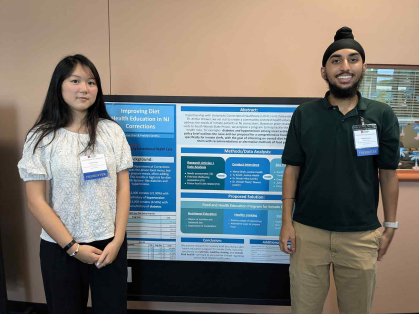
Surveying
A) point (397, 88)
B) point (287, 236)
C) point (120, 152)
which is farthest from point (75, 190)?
point (397, 88)

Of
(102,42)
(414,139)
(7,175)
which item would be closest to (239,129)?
(102,42)

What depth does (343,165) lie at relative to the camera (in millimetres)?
1262

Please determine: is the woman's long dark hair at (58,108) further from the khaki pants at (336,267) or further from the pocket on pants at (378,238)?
the pocket on pants at (378,238)

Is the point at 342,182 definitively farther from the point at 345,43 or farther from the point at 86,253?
the point at 86,253

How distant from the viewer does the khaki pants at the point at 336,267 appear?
130 cm

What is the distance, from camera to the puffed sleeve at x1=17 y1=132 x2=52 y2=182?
1175 millimetres

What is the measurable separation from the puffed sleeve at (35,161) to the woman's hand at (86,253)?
1.15ft

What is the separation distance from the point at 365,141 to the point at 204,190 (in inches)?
35.6

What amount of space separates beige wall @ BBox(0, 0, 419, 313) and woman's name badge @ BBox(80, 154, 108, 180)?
0.83 meters

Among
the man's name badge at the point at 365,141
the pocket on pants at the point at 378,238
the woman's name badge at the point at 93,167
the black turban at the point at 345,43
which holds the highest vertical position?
the black turban at the point at 345,43

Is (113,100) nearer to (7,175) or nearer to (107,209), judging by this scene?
(107,209)

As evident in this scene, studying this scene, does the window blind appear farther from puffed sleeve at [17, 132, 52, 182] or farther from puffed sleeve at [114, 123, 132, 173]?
puffed sleeve at [17, 132, 52, 182]

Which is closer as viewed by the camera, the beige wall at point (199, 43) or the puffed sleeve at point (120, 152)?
the puffed sleeve at point (120, 152)

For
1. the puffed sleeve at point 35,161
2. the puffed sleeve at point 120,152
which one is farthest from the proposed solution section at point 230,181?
the puffed sleeve at point 35,161
